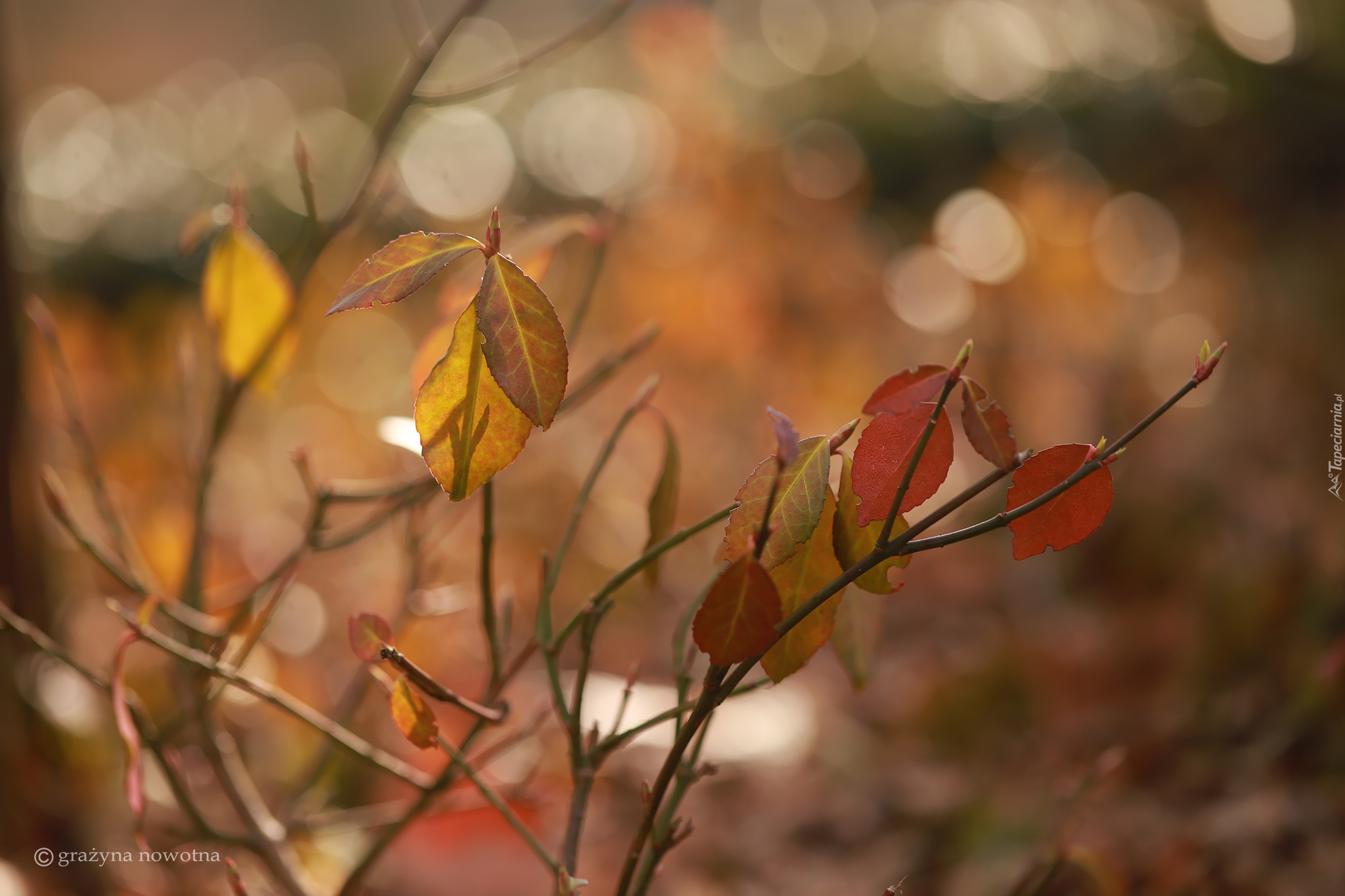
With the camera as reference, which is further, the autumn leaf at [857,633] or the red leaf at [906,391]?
the autumn leaf at [857,633]

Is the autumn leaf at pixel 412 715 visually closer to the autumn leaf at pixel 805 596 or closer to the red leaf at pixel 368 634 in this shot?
the red leaf at pixel 368 634

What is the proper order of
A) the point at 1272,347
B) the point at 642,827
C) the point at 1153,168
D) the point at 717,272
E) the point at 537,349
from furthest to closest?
the point at 1153,168, the point at 717,272, the point at 1272,347, the point at 642,827, the point at 537,349

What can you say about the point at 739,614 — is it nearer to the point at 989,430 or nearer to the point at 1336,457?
the point at 989,430

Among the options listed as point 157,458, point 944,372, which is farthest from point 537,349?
point 157,458

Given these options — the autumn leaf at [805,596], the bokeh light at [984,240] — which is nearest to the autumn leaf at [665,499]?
the autumn leaf at [805,596]

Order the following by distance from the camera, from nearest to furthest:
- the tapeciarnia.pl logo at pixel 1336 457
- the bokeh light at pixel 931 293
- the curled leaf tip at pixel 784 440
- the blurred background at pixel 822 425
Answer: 1. the curled leaf tip at pixel 784 440
2. the blurred background at pixel 822 425
3. the tapeciarnia.pl logo at pixel 1336 457
4. the bokeh light at pixel 931 293

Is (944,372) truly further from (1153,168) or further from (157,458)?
(1153,168)

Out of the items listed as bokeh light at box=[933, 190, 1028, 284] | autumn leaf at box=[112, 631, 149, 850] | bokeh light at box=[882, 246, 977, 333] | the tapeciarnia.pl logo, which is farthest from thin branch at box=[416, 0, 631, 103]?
bokeh light at box=[882, 246, 977, 333]
